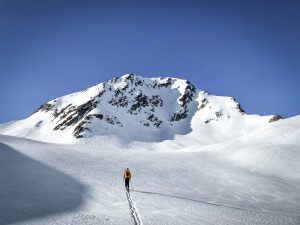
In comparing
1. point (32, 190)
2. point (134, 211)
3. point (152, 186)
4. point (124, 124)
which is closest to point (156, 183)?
point (152, 186)

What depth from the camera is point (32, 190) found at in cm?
1941

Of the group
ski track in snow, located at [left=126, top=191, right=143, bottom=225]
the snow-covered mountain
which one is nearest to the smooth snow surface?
ski track in snow, located at [left=126, top=191, right=143, bottom=225]

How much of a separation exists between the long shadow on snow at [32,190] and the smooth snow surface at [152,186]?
0.04m

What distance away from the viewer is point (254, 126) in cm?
17425

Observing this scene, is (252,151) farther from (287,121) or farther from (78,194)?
(78,194)

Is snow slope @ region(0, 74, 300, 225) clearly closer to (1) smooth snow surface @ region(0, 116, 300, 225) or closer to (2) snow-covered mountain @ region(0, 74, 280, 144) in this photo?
(1) smooth snow surface @ region(0, 116, 300, 225)

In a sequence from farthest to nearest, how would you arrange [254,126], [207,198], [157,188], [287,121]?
[254,126] < [287,121] < [157,188] < [207,198]

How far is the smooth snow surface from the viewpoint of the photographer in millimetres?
16188

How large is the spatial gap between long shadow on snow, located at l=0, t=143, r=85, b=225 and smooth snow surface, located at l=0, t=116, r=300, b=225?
0.04 metres

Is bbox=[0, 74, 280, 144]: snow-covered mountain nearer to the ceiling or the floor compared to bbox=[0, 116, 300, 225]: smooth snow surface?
nearer to the ceiling

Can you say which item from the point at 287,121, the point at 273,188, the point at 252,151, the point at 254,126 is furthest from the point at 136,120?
the point at 273,188

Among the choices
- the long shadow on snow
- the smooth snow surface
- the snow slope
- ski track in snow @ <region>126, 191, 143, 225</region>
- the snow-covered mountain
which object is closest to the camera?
ski track in snow @ <region>126, 191, 143, 225</region>

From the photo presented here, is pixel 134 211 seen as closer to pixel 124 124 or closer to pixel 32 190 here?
pixel 32 190

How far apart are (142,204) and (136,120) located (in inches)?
6481
